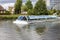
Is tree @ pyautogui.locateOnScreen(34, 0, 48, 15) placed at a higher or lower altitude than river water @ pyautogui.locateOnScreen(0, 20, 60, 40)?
lower

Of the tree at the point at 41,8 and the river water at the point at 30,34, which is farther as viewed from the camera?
the tree at the point at 41,8

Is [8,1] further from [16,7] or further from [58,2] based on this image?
[16,7]

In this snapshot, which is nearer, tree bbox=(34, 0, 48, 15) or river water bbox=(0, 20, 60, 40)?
river water bbox=(0, 20, 60, 40)

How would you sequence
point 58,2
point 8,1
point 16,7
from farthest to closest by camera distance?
point 8,1 → point 58,2 → point 16,7

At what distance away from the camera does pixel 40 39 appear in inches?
361

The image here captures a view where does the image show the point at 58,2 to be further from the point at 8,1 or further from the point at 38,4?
the point at 38,4

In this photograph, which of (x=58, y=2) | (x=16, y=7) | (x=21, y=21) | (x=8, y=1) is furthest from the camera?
(x=8, y=1)

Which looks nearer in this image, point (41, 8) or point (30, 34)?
point (30, 34)

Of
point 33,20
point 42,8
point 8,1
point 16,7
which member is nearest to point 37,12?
point 42,8

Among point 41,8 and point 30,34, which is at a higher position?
point 30,34

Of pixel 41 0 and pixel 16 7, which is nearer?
pixel 41 0

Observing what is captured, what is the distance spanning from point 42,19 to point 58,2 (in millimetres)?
28162

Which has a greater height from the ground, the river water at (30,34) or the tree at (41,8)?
the river water at (30,34)

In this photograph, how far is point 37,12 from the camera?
1229 inches
